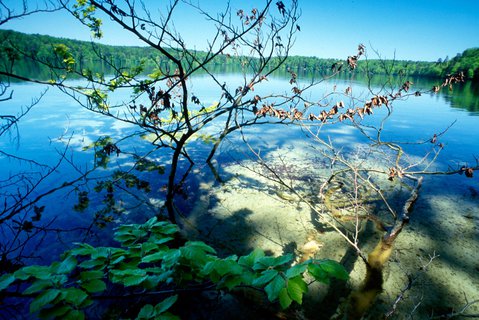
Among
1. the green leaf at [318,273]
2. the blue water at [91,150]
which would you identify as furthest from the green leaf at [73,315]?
the blue water at [91,150]

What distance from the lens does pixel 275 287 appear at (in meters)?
1.40

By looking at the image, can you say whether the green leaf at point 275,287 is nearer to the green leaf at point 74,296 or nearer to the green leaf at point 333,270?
the green leaf at point 333,270

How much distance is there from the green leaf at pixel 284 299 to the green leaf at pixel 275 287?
20 mm

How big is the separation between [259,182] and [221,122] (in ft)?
28.5

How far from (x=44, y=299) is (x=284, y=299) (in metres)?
1.29

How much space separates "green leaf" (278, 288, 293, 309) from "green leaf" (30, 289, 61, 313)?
1.23 m

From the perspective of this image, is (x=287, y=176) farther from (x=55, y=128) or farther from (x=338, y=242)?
(x=55, y=128)

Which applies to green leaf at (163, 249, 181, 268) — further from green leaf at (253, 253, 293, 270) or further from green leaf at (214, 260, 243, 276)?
green leaf at (253, 253, 293, 270)

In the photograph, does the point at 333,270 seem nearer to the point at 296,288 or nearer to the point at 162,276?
the point at 296,288

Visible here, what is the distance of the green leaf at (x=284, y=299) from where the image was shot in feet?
4.34

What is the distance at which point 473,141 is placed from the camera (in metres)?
13.4

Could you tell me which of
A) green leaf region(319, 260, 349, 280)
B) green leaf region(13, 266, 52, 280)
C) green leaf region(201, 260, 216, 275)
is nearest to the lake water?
green leaf region(319, 260, 349, 280)

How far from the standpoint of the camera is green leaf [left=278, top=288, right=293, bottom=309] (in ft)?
4.34

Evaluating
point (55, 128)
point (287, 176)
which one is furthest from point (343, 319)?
point (55, 128)
